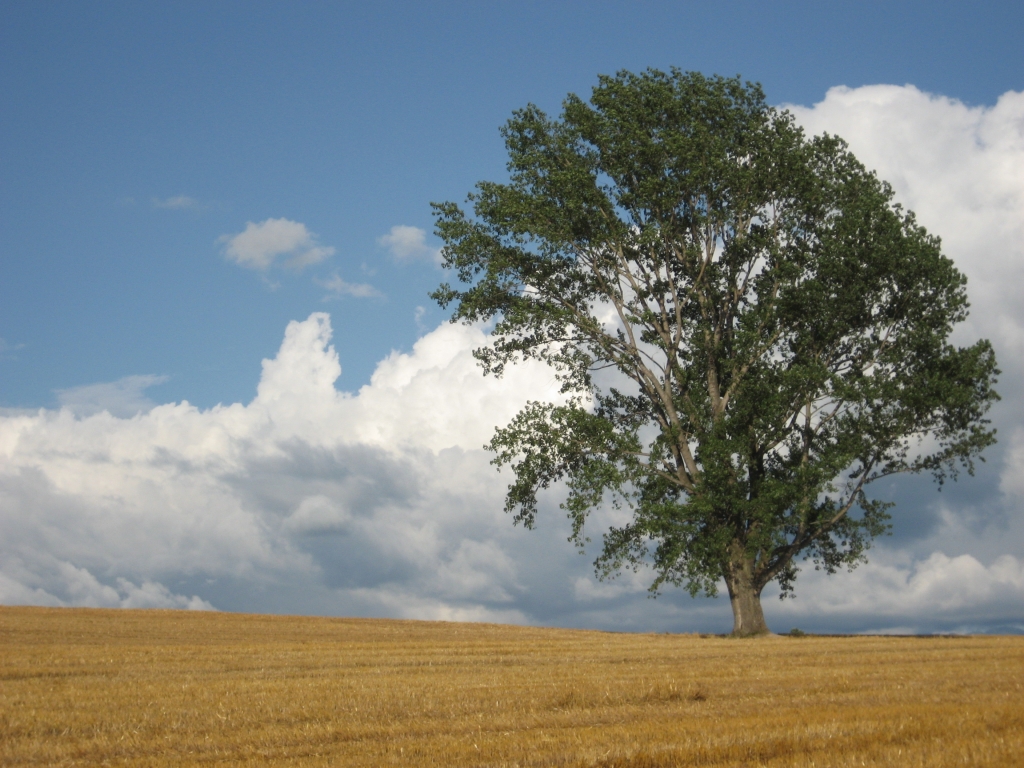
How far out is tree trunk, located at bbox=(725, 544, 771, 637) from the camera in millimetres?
34000

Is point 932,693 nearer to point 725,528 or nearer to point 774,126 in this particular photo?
point 725,528

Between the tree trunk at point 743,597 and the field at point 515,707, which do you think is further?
the tree trunk at point 743,597

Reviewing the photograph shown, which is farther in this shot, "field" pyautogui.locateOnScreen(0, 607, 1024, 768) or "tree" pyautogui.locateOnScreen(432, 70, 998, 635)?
"tree" pyautogui.locateOnScreen(432, 70, 998, 635)

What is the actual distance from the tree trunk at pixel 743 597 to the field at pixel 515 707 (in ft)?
26.7

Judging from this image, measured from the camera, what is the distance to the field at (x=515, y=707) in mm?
10641

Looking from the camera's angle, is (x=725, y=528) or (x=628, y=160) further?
(x=628, y=160)

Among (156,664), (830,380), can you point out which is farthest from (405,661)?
(830,380)

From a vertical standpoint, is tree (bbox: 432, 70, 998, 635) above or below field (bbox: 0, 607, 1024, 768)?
above

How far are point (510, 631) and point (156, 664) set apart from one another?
2238 centimetres

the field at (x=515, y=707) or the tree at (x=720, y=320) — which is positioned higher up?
the tree at (x=720, y=320)

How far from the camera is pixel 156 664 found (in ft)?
71.5

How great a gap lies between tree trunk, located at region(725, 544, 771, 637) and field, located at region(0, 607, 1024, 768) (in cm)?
814

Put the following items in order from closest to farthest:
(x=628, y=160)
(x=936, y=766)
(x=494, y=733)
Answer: (x=936, y=766)
(x=494, y=733)
(x=628, y=160)

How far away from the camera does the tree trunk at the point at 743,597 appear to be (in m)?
34.0
